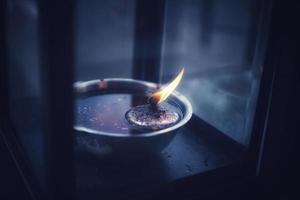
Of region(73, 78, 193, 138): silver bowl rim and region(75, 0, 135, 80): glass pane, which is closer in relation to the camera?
region(73, 78, 193, 138): silver bowl rim

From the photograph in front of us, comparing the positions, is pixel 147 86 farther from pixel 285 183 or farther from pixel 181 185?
pixel 285 183

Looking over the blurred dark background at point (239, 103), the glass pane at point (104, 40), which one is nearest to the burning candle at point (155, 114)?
the blurred dark background at point (239, 103)

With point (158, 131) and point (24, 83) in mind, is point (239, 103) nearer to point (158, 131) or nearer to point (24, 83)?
point (158, 131)

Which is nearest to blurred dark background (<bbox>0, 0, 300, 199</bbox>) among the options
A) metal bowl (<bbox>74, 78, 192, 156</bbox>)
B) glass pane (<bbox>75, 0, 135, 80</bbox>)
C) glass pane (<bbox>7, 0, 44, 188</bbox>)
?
glass pane (<bbox>7, 0, 44, 188</bbox>)

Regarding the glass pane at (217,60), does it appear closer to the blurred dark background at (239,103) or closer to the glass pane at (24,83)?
the blurred dark background at (239,103)

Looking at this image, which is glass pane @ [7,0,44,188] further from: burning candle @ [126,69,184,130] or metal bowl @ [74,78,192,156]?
burning candle @ [126,69,184,130]

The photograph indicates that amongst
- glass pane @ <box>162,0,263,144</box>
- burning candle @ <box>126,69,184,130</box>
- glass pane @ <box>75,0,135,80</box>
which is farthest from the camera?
glass pane @ <box>75,0,135,80</box>
